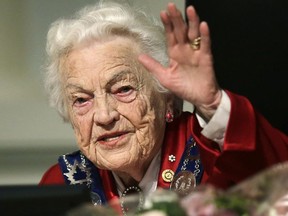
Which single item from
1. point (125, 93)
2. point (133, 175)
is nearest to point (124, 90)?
point (125, 93)

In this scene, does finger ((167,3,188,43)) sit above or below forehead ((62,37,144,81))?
above

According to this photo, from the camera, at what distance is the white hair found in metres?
1.84

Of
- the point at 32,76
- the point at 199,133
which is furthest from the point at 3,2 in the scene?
the point at 199,133

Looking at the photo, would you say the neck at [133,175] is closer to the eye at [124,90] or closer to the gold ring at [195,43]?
the eye at [124,90]

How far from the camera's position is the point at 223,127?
5.24 feet

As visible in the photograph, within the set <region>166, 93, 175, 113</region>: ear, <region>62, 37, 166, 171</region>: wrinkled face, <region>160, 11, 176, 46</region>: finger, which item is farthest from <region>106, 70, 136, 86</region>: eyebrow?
<region>160, 11, 176, 46</region>: finger

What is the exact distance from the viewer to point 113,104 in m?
1.81

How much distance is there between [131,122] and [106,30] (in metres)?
0.22

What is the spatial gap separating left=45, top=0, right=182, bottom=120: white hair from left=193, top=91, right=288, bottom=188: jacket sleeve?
257 mm

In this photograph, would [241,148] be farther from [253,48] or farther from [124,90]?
[253,48]

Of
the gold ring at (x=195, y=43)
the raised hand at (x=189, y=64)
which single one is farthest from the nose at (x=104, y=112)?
the gold ring at (x=195, y=43)

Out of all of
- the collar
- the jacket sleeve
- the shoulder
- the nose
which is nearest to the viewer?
the jacket sleeve

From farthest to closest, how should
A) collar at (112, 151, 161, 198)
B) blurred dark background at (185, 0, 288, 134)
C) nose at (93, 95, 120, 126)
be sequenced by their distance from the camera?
blurred dark background at (185, 0, 288, 134) < collar at (112, 151, 161, 198) < nose at (93, 95, 120, 126)

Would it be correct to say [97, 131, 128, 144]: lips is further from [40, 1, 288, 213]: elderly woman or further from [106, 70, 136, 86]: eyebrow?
[106, 70, 136, 86]: eyebrow
